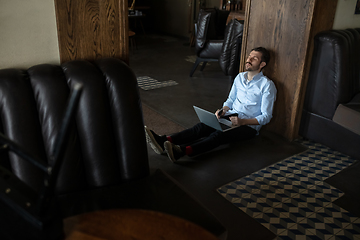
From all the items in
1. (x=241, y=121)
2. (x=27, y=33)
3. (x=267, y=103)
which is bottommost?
(x=241, y=121)

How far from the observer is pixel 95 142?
1.41m

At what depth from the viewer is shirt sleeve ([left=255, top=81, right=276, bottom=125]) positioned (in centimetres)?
264

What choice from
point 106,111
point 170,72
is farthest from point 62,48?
point 170,72

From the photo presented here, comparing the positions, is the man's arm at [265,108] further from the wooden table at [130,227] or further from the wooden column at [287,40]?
the wooden table at [130,227]

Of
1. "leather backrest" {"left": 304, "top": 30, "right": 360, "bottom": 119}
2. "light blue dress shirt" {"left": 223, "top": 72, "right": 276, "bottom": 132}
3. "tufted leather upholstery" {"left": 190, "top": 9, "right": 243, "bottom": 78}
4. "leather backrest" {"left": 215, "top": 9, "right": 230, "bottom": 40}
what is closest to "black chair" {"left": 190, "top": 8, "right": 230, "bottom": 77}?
"tufted leather upholstery" {"left": 190, "top": 9, "right": 243, "bottom": 78}

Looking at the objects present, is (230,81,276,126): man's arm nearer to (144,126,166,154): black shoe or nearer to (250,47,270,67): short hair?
(250,47,270,67): short hair

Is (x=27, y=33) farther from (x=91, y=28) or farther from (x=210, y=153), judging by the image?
(x=210, y=153)

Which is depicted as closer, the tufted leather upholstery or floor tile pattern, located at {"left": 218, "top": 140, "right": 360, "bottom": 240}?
floor tile pattern, located at {"left": 218, "top": 140, "right": 360, "bottom": 240}

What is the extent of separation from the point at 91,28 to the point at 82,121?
1.85 feet

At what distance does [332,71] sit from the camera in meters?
2.61

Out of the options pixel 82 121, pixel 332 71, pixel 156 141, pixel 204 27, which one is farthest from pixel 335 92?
pixel 204 27

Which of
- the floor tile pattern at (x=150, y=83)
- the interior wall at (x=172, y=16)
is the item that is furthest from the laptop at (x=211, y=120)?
the interior wall at (x=172, y=16)

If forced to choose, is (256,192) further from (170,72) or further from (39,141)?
(170,72)

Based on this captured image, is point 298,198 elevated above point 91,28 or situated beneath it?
situated beneath
